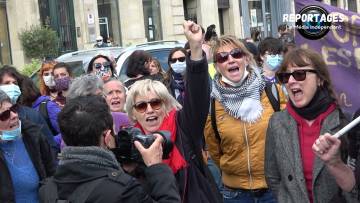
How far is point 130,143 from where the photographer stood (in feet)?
10.3

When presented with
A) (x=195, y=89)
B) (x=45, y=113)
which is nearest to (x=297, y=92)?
(x=195, y=89)

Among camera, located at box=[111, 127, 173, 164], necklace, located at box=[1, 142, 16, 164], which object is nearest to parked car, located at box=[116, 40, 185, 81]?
necklace, located at box=[1, 142, 16, 164]

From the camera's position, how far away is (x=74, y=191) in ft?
9.62

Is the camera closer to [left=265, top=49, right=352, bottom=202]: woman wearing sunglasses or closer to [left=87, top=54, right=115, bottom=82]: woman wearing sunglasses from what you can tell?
[left=265, top=49, right=352, bottom=202]: woman wearing sunglasses

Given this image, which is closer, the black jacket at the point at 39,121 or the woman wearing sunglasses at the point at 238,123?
the woman wearing sunglasses at the point at 238,123

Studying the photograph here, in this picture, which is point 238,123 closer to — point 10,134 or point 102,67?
point 10,134

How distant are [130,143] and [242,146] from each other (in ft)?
5.27

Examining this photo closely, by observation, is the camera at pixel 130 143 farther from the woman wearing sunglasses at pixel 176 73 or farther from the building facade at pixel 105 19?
the building facade at pixel 105 19

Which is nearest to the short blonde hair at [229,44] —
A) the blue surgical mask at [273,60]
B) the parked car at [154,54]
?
the blue surgical mask at [273,60]

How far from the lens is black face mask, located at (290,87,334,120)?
381cm

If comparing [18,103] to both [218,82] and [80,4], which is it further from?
[80,4]

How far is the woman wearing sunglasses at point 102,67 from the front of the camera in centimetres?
709

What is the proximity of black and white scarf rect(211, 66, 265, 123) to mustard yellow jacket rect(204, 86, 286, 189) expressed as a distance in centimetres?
4

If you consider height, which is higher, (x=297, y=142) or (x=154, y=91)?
(x=154, y=91)
